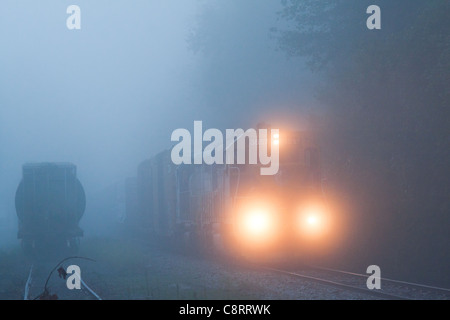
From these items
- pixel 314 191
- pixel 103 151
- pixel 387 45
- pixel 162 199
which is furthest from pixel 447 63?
pixel 103 151

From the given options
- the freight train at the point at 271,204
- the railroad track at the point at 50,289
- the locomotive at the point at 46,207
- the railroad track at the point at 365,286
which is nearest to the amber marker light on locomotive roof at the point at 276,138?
the freight train at the point at 271,204

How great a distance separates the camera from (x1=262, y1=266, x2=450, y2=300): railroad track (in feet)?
40.8

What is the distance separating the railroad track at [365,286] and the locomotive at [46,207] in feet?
40.0

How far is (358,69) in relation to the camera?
20.9 m

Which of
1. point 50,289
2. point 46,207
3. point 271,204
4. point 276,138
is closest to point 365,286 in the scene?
point 271,204

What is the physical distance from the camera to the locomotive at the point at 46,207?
85.3 ft

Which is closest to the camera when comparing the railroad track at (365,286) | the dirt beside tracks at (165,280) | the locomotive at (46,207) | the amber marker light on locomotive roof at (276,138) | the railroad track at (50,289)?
the railroad track at (365,286)

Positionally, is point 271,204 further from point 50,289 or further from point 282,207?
point 50,289

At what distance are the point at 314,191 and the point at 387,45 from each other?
20.0ft

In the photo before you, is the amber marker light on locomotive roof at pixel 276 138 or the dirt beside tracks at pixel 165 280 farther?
the amber marker light on locomotive roof at pixel 276 138

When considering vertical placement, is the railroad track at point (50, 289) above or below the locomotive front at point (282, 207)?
below

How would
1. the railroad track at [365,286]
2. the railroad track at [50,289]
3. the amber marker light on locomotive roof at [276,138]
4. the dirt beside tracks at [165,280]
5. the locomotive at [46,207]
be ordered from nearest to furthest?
the railroad track at [365,286] → the dirt beside tracks at [165,280] → the railroad track at [50,289] → the amber marker light on locomotive roof at [276,138] → the locomotive at [46,207]

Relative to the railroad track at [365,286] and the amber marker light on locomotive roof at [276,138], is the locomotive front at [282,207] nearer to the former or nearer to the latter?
the amber marker light on locomotive roof at [276,138]

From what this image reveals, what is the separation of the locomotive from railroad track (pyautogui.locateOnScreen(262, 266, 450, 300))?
1218cm
